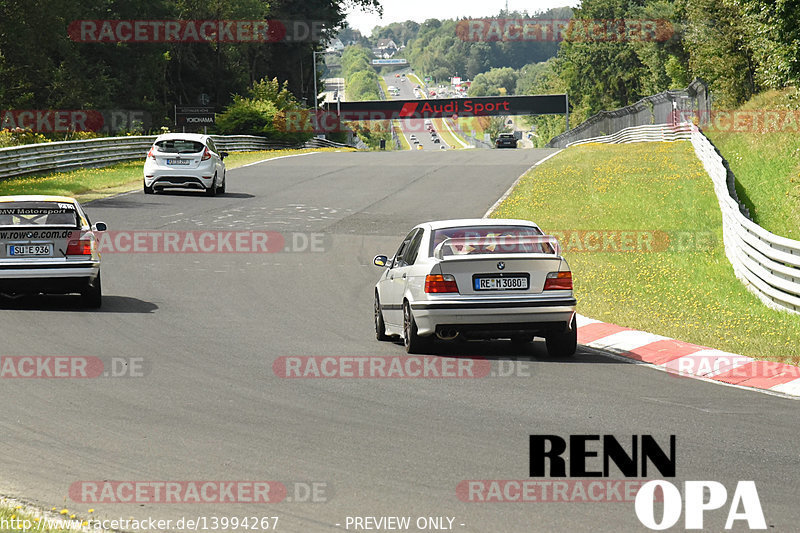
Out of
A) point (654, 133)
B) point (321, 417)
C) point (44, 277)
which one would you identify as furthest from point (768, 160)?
point (321, 417)

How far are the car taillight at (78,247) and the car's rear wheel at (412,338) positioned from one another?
5183mm

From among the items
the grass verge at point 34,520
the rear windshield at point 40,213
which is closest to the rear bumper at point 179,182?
the rear windshield at point 40,213

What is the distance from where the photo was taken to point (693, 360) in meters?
11.5

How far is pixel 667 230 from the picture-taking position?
24188 mm

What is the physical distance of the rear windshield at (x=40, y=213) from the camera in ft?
49.6

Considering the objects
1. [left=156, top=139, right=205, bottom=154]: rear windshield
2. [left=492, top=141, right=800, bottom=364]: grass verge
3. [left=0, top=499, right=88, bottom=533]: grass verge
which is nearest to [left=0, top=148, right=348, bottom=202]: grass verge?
[left=156, top=139, right=205, bottom=154]: rear windshield

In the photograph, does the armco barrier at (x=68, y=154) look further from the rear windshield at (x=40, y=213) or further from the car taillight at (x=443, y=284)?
the car taillight at (x=443, y=284)

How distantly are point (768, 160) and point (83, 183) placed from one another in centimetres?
2088

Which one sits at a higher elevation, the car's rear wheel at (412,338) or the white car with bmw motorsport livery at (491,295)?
the white car with bmw motorsport livery at (491,295)

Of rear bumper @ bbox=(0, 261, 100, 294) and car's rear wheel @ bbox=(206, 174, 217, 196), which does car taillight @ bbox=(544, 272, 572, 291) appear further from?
car's rear wheel @ bbox=(206, 174, 217, 196)

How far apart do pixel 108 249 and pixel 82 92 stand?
42827 millimetres

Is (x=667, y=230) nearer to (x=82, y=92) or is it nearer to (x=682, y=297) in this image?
(x=682, y=297)

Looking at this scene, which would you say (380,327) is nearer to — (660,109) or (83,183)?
(83,183)

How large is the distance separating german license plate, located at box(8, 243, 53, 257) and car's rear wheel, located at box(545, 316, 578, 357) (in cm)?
695
